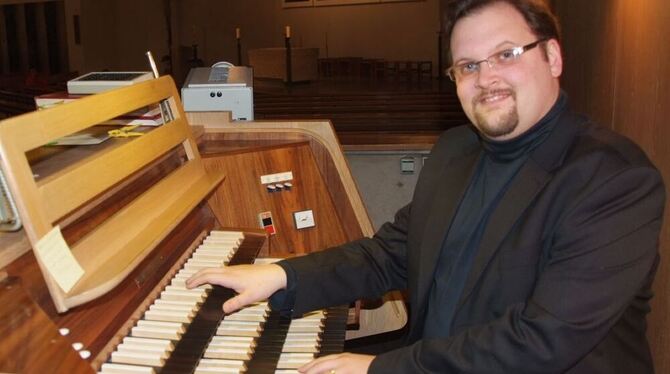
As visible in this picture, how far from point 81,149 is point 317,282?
0.88 m

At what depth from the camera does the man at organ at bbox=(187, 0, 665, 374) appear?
1269 millimetres

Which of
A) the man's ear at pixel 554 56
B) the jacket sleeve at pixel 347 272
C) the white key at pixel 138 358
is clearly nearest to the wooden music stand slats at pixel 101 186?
the white key at pixel 138 358

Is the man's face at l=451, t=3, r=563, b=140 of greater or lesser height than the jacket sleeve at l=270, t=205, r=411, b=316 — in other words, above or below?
above

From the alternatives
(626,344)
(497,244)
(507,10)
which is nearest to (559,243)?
(497,244)

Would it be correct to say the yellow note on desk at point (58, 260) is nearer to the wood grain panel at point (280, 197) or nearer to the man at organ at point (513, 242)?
the man at organ at point (513, 242)

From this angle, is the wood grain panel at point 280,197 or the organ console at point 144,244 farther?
the wood grain panel at point 280,197

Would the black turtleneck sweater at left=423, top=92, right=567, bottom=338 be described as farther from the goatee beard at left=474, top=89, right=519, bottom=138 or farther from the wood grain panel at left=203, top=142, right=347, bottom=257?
the wood grain panel at left=203, top=142, right=347, bottom=257

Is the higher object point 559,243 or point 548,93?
point 548,93

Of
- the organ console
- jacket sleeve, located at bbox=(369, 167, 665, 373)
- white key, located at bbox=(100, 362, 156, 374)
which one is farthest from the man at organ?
white key, located at bbox=(100, 362, 156, 374)

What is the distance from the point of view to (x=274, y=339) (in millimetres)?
1554

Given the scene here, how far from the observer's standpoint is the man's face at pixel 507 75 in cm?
146

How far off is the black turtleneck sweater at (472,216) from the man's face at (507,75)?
0.03 meters

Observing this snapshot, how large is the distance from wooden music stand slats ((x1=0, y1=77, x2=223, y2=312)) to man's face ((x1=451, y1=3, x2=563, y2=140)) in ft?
2.61

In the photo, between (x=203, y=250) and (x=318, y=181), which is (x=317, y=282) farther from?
(x=318, y=181)
